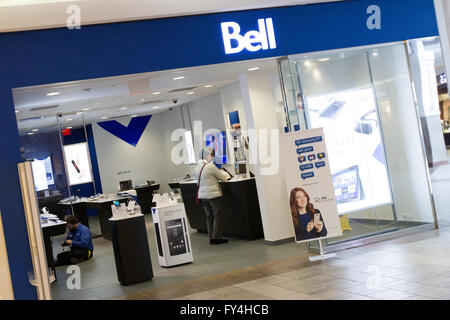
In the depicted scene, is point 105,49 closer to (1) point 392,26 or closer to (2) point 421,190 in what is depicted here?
(1) point 392,26

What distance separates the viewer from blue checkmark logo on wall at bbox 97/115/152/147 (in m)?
19.0

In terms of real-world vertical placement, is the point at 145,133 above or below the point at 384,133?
above

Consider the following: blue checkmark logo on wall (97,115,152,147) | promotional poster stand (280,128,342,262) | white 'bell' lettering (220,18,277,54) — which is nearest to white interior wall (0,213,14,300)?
promotional poster stand (280,128,342,262)

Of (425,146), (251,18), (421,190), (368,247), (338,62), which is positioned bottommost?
(368,247)

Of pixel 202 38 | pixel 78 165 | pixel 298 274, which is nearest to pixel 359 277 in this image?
pixel 298 274

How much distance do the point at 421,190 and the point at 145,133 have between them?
12.0m

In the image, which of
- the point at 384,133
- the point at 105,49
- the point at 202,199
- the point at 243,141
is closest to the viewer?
the point at 105,49

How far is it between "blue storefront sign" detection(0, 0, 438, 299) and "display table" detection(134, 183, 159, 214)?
10724 millimetres

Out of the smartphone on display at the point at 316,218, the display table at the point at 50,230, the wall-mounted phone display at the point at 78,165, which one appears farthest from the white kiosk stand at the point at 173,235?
the wall-mounted phone display at the point at 78,165

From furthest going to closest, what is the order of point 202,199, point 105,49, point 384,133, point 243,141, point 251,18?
point 243,141
point 202,199
point 384,133
point 251,18
point 105,49

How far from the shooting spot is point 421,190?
8.82 meters

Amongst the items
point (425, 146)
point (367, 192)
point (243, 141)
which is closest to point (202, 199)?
point (243, 141)

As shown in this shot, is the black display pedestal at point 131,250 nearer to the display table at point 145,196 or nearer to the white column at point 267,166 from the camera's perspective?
the white column at point 267,166

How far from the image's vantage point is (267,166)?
9.23 m
